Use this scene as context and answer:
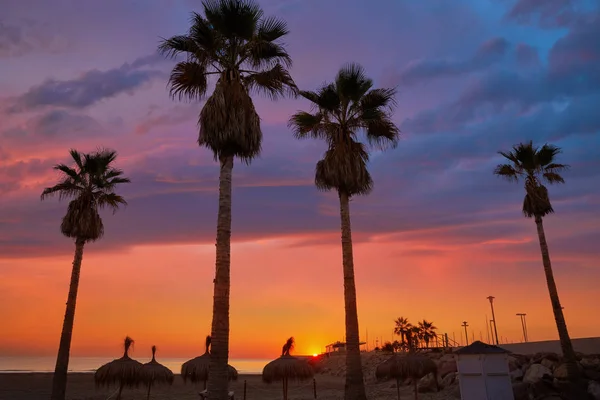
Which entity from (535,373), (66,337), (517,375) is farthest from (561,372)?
(66,337)

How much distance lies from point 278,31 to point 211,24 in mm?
2594

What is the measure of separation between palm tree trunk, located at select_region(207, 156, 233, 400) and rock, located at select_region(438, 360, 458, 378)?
101 ft

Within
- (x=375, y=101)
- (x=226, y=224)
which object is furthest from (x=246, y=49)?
(x=375, y=101)

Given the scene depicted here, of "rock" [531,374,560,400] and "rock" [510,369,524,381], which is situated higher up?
"rock" [510,369,524,381]

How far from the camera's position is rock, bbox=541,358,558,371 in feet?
102

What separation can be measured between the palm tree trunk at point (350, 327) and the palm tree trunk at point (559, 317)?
15109mm

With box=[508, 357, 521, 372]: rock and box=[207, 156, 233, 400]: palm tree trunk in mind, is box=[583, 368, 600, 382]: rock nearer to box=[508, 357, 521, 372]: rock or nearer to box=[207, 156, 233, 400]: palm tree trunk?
box=[508, 357, 521, 372]: rock

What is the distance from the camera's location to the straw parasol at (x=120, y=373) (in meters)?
26.1

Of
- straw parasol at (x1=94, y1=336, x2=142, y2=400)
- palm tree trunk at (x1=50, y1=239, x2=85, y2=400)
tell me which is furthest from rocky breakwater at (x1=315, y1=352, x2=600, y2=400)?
palm tree trunk at (x1=50, y1=239, x2=85, y2=400)

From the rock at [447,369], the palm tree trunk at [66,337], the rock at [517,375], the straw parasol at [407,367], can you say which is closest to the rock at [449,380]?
the rock at [447,369]

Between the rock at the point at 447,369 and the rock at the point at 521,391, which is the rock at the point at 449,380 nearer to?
the rock at the point at 447,369

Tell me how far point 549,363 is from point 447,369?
30.4 ft

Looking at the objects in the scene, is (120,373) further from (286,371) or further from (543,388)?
(543,388)

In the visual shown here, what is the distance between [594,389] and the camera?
24.8m
